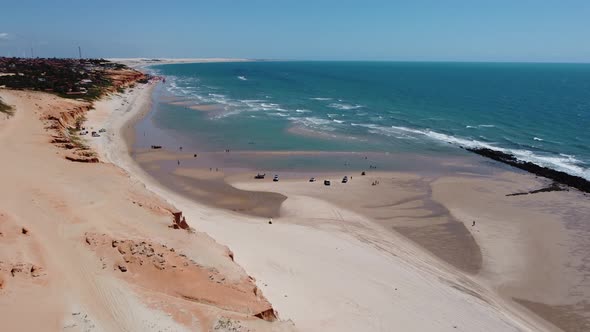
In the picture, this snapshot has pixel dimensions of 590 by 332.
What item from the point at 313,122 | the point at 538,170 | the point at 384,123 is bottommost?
the point at 538,170

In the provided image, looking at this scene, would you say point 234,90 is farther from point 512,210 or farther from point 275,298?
point 275,298

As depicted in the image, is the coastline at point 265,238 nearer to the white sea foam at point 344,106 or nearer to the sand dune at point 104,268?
the sand dune at point 104,268

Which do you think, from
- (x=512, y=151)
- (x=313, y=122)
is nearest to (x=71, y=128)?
(x=313, y=122)

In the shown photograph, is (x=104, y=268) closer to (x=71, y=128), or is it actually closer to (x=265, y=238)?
(x=265, y=238)

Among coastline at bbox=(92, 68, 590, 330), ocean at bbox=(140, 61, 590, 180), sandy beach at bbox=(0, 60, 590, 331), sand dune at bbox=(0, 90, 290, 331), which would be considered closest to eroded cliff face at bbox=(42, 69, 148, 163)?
sandy beach at bbox=(0, 60, 590, 331)

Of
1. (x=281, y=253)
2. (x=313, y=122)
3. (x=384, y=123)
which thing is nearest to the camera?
(x=281, y=253)

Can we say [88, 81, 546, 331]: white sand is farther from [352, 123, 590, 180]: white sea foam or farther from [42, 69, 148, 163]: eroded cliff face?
[352, 123, 590, 180]: white sea foam
